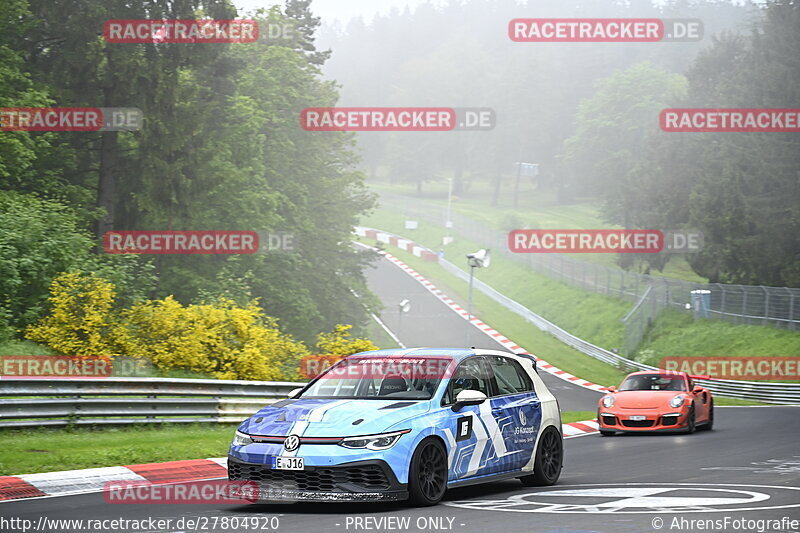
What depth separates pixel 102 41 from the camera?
34750 mm

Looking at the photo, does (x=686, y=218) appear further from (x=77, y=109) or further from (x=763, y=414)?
(x=77, y=109)

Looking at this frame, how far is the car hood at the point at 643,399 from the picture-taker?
22484 mm

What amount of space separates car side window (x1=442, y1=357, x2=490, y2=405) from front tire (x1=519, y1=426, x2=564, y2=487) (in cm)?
124

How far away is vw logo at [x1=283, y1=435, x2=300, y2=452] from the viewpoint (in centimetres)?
990

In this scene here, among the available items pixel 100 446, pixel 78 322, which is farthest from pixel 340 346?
pixel 100 446

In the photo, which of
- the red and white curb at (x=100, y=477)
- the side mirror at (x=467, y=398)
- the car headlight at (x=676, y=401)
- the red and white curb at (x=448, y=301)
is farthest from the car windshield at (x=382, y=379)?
the red and white curb at (x=448, y=301)

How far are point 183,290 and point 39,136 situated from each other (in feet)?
26.0

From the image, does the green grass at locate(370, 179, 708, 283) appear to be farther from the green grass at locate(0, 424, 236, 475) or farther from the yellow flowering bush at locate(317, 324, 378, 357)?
the green grass at locate(0, 424, 236, 475)

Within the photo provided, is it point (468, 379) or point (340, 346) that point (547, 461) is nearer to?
point (468, 379)

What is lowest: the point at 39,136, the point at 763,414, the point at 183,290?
the point at 763,414

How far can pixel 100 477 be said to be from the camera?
12.3 metres

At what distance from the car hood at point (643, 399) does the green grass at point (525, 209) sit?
71.2 meters

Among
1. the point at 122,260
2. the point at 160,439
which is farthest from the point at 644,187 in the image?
the point at 160,439

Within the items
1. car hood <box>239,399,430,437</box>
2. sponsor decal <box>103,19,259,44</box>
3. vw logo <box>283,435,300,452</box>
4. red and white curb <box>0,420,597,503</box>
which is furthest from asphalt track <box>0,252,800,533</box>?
sponsor decal <box>103,19,259,44</box>
